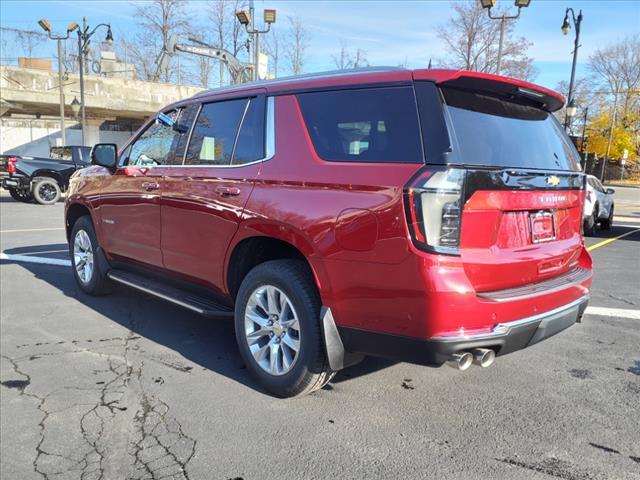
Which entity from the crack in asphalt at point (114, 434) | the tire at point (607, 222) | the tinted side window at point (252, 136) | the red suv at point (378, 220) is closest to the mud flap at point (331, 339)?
the red suv at point (378, 220)

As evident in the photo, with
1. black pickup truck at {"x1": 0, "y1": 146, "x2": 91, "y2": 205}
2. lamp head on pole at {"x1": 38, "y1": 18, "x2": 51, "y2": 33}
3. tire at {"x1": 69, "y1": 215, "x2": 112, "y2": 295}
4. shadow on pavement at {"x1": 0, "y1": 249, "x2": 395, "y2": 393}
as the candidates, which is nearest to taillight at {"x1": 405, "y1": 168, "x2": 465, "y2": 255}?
shadow on pavement at {"x1": 0, "y1": 249, "x2": 395, "y2": 393}

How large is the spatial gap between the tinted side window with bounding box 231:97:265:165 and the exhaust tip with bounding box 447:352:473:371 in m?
1.76

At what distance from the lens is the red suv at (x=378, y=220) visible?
101 inches

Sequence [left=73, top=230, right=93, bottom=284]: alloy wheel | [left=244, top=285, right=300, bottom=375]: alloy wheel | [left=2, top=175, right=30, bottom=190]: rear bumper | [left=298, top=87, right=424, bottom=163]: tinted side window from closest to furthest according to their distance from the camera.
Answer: [left=298, top=87, right=424, bottom=163]: tinted side window < [left=244, top=285, right=300, bottom=375]: alloy wheel < [left=73, top=230, right=93, bottom=284]: alloy wheel < [left=2, top=175, right=30, bottom=190]: rear bumper

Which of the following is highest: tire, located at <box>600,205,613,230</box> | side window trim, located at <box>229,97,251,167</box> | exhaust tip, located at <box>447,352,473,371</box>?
side window trim, located at <box>229,97,251,167</box>

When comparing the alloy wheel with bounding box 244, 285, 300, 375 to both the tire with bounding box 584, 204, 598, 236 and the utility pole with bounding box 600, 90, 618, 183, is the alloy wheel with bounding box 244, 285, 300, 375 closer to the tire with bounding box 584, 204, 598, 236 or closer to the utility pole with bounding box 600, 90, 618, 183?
the tire with bounding box 584, 204, 598, 236

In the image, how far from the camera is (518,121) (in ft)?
10.5

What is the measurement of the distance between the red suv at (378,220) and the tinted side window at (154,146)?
1.18 feet

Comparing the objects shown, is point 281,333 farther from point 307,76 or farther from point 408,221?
point 307,76

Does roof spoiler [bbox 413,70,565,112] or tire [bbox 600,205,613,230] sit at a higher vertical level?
roof spoiler [bbox 413,70,565,112]

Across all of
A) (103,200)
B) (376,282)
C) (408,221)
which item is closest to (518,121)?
(408,221)

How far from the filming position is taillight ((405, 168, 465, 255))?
99.0 inches

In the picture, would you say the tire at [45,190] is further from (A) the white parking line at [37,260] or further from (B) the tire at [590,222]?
(B) the tire at [590,222]

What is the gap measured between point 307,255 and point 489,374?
1.68 metres
